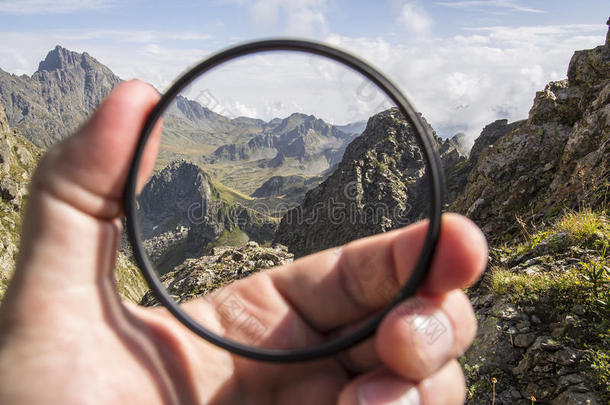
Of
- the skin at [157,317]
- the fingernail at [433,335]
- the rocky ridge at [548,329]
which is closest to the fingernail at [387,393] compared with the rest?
the skin at [157,317]

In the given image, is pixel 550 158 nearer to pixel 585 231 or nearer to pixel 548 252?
pixel 585 231

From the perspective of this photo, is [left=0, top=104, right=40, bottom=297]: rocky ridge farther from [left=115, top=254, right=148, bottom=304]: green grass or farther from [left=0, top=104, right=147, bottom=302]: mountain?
[left=115, top=254, right=148, bottom=304]: green grass

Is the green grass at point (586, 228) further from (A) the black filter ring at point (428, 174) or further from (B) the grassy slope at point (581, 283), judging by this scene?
(A) the black filter ring at point (428, 174)

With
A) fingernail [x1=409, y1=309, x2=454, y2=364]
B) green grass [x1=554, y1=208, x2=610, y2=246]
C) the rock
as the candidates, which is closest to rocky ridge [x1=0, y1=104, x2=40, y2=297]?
the rock

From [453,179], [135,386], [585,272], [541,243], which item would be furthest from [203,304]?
[453,179]

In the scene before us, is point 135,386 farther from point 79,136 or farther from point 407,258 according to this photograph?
point 407,258

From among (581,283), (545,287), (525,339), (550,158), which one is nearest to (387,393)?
(525,339)
